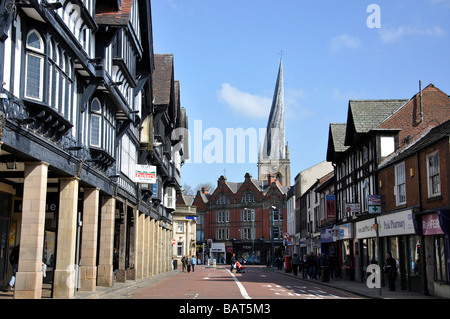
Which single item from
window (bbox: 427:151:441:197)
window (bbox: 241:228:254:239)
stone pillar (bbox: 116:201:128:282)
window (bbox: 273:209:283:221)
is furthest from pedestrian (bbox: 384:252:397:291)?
window (bbox: 241:228:254:239)

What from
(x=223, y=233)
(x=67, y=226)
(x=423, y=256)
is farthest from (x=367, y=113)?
(x=223, y=233)

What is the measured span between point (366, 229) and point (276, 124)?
131m

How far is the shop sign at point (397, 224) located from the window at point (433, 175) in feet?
6.73

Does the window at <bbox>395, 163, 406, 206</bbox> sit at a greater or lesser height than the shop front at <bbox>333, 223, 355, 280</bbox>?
greater

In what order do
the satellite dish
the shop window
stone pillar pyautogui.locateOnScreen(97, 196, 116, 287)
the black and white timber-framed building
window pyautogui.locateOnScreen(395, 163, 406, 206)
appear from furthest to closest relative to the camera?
window pyautogui.locateOnScreen(395, 163, 406, 206) → stone pillar pyautogui.locateOnScreen(97, 196, 116, 287) → the shop window → the black and white timber-framed building → the satellite dish

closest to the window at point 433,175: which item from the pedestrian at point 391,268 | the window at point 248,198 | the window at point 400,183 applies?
the window at point 400,183

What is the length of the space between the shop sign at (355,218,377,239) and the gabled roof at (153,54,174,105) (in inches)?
624

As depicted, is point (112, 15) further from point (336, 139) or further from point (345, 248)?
point (345, 248)

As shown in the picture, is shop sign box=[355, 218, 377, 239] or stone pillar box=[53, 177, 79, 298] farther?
shop sign box=[355, 218, 377, 239]

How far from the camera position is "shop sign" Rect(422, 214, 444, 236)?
20.2 meters

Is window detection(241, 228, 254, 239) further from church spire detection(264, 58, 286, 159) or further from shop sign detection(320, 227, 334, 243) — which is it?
church spire detection(264, 58, 286, 159)

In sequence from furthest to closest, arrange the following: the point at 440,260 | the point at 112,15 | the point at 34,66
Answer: the point at 112,15
the point at 440,260
the point at 34,66

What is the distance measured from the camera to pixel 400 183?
997 inches

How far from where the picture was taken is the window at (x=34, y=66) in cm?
1370
